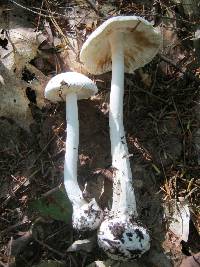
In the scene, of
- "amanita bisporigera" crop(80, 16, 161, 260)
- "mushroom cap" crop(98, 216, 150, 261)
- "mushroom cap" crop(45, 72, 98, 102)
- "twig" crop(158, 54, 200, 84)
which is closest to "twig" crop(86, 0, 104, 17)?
"amanita bisporigera" crop(80, 16, 161, 260)

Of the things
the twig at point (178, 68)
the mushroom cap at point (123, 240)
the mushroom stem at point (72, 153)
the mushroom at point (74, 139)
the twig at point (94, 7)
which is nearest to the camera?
the mushroom cap at point (123, 240)

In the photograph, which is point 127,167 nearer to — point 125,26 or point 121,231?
point 121,231

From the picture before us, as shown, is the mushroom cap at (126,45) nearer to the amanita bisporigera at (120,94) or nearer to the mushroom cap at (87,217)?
the amanita bisporigera at (120,94)

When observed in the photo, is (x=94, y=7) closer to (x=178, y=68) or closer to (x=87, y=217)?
(x=178, y=68)

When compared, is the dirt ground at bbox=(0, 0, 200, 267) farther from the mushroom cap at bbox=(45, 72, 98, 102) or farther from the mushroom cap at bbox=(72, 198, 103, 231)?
the mushroom cap at bbox=(45, 72, 98, 102)

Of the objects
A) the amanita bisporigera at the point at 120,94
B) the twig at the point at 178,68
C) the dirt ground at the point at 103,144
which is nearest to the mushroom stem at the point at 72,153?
the dirt ground at the point at 103,144
